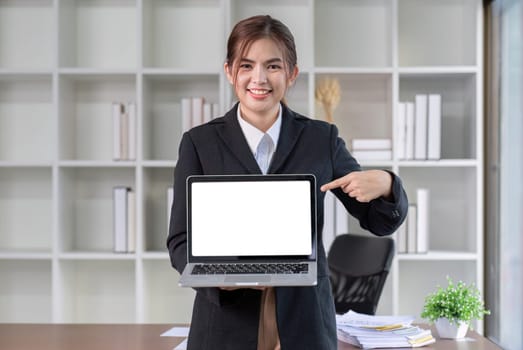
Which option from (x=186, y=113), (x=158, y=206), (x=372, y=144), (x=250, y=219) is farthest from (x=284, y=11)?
(x=250, y=219)

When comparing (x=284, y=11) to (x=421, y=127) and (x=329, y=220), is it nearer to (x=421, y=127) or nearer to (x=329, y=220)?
(x=421, y=127)

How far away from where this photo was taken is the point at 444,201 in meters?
4.19

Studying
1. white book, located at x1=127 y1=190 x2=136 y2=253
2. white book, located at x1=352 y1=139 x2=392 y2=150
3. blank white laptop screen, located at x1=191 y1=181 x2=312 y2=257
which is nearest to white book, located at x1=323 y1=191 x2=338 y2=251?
white book, located at x1=352 y1=139 x2=392 y2=150

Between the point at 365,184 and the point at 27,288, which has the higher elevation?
the point at 365,184

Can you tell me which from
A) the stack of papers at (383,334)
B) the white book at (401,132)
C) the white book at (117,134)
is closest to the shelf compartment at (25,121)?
the white book at (117,134)

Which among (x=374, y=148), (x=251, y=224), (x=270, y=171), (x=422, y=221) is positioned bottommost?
(x=422, y=221)

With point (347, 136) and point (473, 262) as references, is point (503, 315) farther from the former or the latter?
point (347, 136)

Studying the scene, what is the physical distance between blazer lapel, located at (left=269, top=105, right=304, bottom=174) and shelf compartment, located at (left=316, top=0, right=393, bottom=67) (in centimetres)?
269

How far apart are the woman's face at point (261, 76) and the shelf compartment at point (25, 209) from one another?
302cm

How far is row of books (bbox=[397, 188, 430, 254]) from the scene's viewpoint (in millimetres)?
3891

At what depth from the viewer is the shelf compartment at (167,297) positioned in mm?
4254

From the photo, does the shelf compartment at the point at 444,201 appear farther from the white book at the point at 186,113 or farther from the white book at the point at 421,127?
the white book at the point at 186,113

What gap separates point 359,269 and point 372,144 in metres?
0.78

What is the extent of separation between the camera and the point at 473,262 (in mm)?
3945
